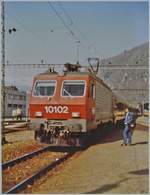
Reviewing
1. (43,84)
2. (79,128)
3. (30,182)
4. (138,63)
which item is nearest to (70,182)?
(30,182)

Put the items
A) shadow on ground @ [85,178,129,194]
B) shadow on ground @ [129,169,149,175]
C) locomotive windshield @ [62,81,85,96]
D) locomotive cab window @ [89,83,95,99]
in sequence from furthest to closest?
locomotive cab window @ [89,83,95,99] → locomotive windshield @ [62,81,85,96] → shadow on ground @ [129,169,149,175] → shadow on ground @ [85,178,129,194]

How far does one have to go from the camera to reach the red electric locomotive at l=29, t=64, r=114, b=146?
11.9m

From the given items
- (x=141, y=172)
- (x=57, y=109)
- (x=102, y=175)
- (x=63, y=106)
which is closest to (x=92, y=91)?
(x=63, y=106)

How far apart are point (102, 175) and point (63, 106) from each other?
4495mm

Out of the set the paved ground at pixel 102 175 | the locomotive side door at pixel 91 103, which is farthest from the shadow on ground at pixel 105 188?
the locomotive side door at pixel 91 103

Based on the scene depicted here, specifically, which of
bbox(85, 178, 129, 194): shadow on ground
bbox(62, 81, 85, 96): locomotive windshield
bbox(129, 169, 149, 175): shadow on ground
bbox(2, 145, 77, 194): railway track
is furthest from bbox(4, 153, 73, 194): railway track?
bbox(62, 81, 85, 96): locomotive windshield

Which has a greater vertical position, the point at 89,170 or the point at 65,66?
the point at 65,66

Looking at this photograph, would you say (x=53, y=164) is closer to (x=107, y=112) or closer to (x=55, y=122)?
(x=55, y=122)

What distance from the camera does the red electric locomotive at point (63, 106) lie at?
11945 millimetres

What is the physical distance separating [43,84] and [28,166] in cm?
370

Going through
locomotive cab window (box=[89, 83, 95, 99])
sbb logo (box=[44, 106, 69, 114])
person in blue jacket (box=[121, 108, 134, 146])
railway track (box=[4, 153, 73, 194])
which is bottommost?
railway track (box=[4, 153, 73, 194])

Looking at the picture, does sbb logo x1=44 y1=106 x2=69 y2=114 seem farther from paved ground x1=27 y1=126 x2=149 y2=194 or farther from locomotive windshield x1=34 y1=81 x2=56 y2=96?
paved ground x1=27 y1=126 x2=149 y2=194

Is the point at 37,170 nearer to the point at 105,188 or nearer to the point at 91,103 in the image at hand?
the point at 105,188

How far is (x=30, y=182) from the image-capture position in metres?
7.43
